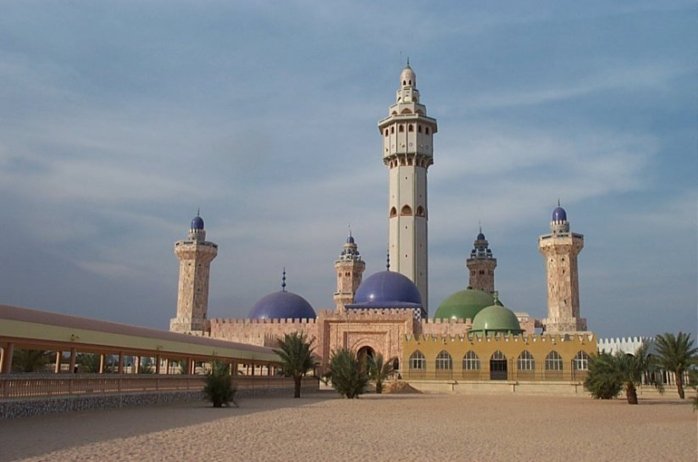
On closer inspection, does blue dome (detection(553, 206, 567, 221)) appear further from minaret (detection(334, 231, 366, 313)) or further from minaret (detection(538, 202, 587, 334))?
minaret (detection(334, 231, 366, 313))

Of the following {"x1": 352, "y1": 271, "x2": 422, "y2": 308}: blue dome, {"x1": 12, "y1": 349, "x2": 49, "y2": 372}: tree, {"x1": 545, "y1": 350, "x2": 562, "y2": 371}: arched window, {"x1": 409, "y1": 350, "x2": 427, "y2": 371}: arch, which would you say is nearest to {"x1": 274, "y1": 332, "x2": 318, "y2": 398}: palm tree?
{"x1": 409, "y1": 350, "x2": 427, "y2": 371}: arch

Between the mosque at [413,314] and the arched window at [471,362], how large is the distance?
0.05 metres

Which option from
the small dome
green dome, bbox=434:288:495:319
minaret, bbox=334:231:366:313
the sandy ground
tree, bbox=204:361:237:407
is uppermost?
the small dome

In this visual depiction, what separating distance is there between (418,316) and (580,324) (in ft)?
33.3

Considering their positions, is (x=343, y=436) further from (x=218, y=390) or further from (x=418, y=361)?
(x=418, y=361)

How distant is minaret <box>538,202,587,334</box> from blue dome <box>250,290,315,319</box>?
14.8 metres

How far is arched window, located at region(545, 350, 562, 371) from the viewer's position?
32.6 m

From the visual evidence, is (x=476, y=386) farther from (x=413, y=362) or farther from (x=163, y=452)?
(x=163, y=452)

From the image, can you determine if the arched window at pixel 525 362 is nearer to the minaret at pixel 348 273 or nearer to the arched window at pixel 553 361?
the arched window at pixel 553 361

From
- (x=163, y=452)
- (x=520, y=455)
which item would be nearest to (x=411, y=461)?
(x=520, y=455)

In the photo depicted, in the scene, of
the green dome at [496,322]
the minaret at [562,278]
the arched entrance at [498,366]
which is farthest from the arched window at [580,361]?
the minaret at [562,278]

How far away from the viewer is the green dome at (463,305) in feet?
134

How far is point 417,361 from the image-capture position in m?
34.2

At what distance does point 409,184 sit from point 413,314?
9568 mm
